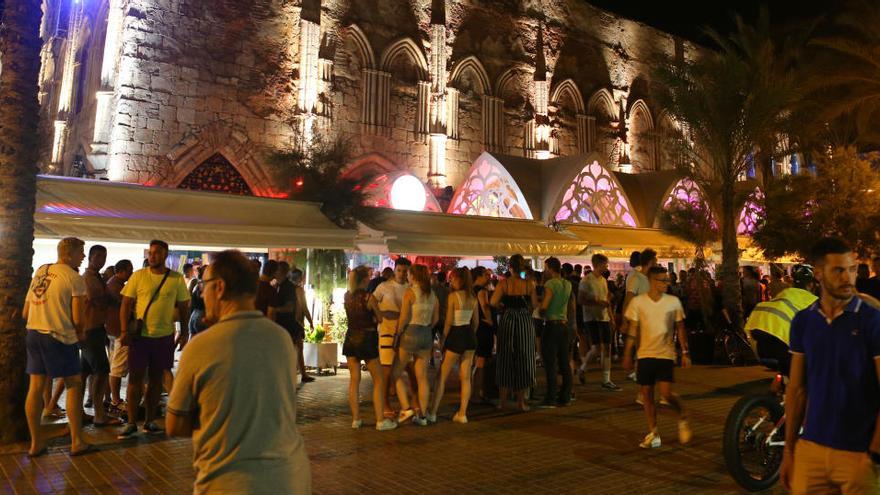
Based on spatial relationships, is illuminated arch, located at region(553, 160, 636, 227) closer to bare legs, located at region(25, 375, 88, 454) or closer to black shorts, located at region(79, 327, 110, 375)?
black shorts, located at region(79, 327, 110, 375)

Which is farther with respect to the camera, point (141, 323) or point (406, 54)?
point (406, 54)

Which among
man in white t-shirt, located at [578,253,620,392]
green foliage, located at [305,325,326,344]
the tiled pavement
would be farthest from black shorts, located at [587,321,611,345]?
green foliage, located at [305,325,326,344]

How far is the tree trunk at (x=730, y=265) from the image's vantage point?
12562 millimetres

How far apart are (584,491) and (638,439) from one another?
1781 millimetres

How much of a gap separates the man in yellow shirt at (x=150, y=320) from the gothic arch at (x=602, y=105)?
20.9m

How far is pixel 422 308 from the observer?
255 inches

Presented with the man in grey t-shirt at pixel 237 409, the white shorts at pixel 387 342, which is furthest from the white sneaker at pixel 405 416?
the man in grey t-shirt at pixel 237 409

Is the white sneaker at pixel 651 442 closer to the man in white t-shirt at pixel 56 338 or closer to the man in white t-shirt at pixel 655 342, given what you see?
the man in white t-shirt at pixel 655 342

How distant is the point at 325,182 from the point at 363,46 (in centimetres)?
798

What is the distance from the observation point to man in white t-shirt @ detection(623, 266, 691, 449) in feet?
18.3

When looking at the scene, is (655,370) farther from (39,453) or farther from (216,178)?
(216,178)

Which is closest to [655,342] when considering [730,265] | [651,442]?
[651,442]

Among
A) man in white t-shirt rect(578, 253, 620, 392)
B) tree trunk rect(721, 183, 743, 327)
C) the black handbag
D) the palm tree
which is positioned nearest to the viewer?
the black handbag

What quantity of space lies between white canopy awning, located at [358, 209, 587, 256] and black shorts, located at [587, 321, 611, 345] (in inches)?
126
